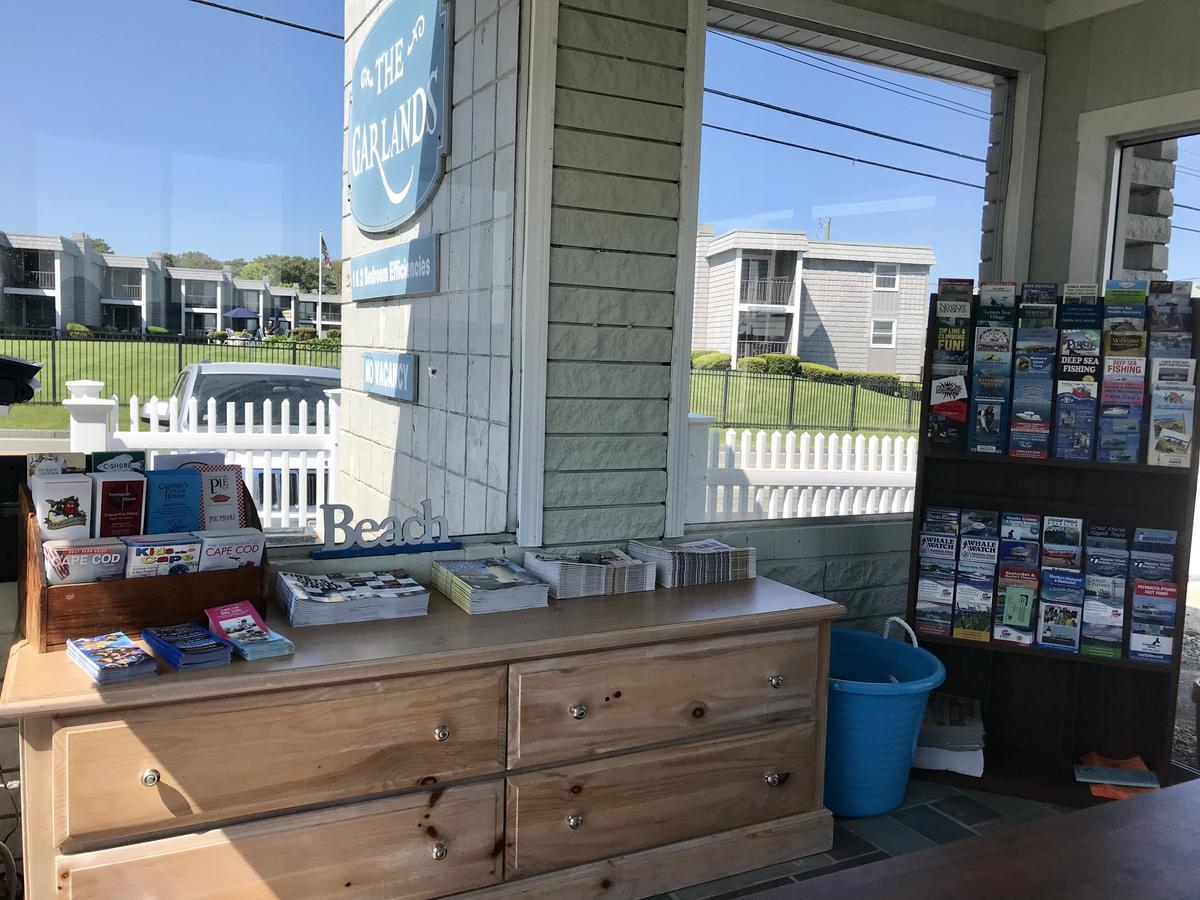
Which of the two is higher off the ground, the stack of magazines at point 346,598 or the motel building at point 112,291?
the motel building at point 112,291

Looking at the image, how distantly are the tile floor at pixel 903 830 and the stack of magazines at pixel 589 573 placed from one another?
828 mm

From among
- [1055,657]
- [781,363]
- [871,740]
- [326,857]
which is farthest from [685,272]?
[326,857]

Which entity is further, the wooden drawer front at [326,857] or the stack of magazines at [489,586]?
the stack of magazines at [489,586]

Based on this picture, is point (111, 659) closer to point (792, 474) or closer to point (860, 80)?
point (792, 474)

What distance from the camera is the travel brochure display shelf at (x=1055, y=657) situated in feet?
10.3

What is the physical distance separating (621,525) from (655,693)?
0.70 m

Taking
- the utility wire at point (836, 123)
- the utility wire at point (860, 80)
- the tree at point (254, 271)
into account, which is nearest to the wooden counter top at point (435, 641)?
the tree at point (254, 271)

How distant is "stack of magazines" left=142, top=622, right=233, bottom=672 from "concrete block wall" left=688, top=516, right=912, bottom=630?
175cm

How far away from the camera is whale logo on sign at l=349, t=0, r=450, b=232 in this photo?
2854 millimetres

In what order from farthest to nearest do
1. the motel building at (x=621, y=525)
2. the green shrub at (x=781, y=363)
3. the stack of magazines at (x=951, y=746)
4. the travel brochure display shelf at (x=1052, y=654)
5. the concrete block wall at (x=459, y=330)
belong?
the green shrub at (x=781, y=363), the stack of magazines at (x=951, y=746), the travel brochure display shelf at (x=1052, y=654), the concrete block wall at (x=459, y=330), the motel building at (x=621, y=525)

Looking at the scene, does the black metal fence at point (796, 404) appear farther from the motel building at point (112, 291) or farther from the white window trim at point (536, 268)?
the motel building at point (112, 291)

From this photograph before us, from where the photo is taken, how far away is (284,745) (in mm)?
2037

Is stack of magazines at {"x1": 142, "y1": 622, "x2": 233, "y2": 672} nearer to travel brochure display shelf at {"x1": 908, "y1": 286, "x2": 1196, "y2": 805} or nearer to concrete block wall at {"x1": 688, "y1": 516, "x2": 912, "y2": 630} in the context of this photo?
concrete block wall at {"x1": 688, "y1": 516, "x2": 912, "y2": 630}

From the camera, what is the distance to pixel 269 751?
202 cm
